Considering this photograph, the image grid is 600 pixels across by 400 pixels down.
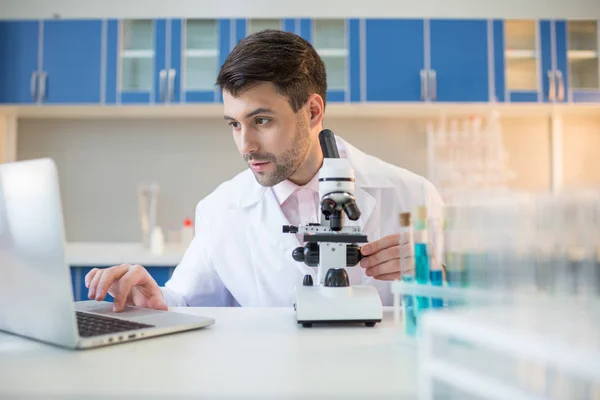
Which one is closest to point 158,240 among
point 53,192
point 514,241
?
point 53,192

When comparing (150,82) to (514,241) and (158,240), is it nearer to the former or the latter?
(158,240)

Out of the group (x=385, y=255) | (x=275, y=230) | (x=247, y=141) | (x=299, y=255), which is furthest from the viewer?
(x=275, y=230)

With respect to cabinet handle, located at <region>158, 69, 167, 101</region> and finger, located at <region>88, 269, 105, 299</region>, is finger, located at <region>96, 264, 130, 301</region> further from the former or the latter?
Answer: cabinet handle, located at <region>158, 69, 167, 101</region>

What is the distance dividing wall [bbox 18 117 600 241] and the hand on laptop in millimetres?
2420

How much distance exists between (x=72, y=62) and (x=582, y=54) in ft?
10.4

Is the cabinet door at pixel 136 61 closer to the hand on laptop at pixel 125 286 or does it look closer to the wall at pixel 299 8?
the wall at pixel 299 8

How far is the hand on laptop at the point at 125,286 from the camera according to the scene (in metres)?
1.15

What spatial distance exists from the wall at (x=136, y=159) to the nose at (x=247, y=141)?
2.01 metres

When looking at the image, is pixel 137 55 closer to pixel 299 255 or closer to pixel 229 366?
pixel 299 255

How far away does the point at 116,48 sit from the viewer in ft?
10.9

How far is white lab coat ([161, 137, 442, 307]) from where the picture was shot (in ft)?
5.61

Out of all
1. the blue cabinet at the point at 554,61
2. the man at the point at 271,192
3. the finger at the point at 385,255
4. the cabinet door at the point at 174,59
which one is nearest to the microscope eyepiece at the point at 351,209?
the finger at the point at 385,255

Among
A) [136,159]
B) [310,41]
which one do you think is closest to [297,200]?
[310,41]

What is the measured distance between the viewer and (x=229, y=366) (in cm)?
75
